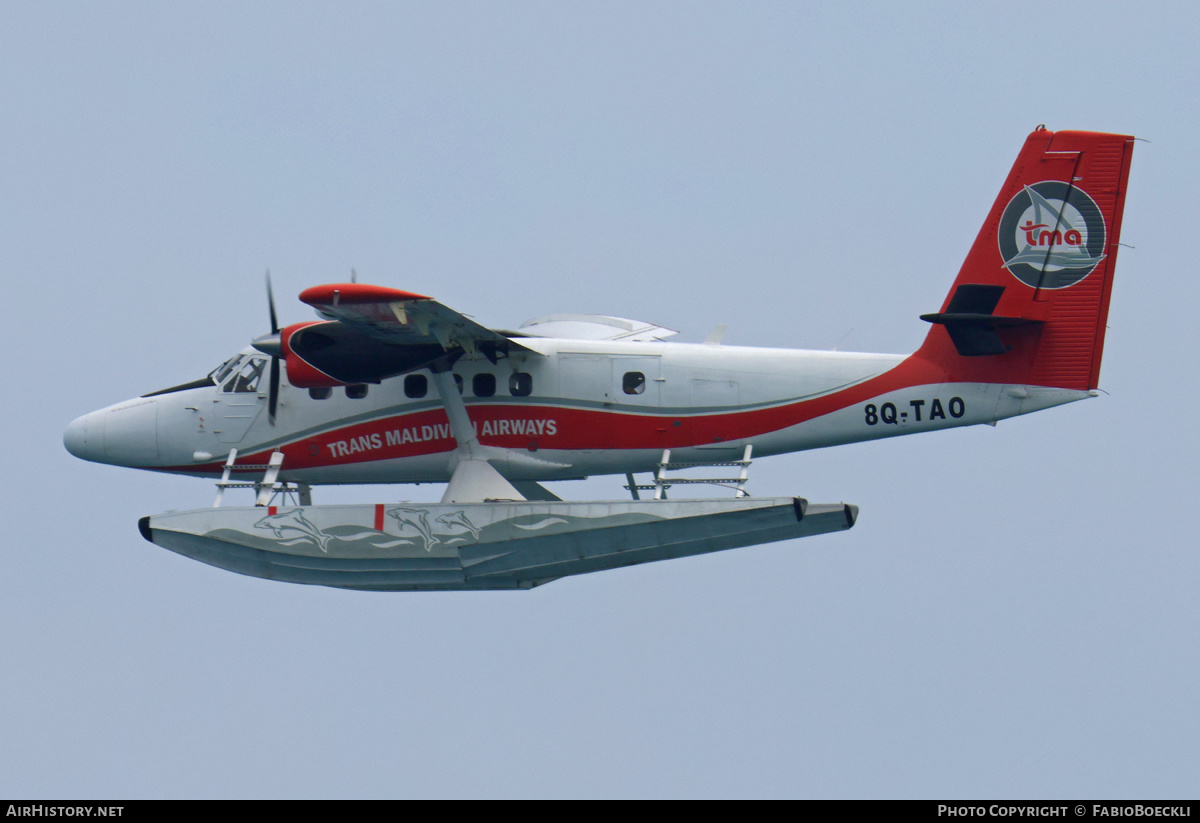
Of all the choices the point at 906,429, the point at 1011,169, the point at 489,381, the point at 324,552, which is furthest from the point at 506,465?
the point at 1011,169

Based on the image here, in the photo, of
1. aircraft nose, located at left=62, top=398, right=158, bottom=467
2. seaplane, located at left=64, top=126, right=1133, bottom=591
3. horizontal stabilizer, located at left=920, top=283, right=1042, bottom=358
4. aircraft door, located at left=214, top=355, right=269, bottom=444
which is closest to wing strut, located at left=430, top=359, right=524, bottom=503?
seaplane, located at left=64, top=126, right=1133, bottom=591

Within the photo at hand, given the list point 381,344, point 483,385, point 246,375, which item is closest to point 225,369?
point 246,375

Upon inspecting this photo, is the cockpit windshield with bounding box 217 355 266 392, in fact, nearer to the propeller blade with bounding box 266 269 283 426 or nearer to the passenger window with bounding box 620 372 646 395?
the propeller blade with bounding box 266 269 283 426

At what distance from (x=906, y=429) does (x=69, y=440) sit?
11.4 m

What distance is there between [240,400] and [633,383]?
5.41 m

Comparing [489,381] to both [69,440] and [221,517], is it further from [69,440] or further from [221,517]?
[69,440]

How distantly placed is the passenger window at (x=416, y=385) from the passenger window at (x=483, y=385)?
0.62m

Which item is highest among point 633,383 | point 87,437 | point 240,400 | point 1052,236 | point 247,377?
point 1052,236

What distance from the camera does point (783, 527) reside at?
20.3m

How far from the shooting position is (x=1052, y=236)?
21.0 meters

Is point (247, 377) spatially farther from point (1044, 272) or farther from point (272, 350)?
point (1044, 272)

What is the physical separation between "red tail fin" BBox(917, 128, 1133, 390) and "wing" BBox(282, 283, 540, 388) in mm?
5625

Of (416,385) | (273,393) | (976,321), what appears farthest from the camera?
(273,393)

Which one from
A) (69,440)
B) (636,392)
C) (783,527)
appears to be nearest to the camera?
(783,527)
